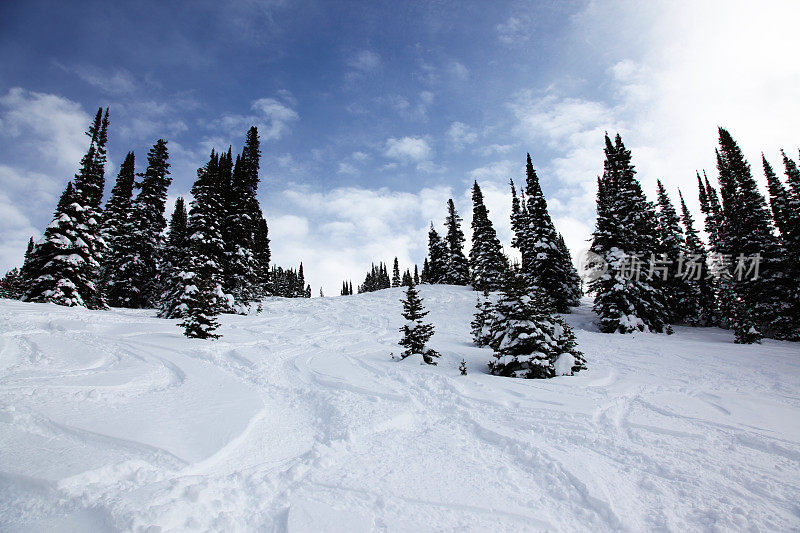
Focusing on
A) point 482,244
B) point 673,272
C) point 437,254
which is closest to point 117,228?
point 482,244

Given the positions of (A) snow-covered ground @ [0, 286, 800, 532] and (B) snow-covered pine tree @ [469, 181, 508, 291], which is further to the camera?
(B) snow-covered pine tree @ [469, 181, 508, 291]

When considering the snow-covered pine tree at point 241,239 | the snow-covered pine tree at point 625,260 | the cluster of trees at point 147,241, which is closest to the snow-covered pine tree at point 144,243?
the cluster of trees at point 147,241

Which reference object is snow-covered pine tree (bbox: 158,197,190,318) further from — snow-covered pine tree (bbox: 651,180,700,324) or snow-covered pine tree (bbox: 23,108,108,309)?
snow-covered pine tree (bbox: 651,180,700,324)

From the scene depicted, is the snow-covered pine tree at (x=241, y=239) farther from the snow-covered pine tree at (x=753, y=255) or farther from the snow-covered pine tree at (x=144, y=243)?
the snow-covered pine tree at (x=753, y=255)

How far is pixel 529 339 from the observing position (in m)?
9.05

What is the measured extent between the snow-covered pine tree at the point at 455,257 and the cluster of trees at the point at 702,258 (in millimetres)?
22412

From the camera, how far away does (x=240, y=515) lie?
2795mm

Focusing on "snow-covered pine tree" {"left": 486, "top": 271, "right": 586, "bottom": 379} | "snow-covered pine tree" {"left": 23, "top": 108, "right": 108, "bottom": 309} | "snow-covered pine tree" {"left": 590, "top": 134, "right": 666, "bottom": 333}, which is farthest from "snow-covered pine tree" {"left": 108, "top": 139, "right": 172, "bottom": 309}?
"snow-covered pine tree" {"left": 590, "top": 134, "right": 666, "bottom": 333}

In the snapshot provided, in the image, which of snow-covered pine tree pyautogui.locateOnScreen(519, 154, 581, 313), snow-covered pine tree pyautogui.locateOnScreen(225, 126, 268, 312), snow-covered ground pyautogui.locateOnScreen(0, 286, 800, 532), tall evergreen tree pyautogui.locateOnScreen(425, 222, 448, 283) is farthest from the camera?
tall evergreen tree pyautogui.locateOnScreen(425, 222, 448, 283)

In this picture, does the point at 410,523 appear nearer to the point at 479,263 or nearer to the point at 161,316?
the point at 161,316

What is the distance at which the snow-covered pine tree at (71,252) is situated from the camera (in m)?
19.5

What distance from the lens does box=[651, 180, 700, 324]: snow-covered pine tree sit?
88.4 ft

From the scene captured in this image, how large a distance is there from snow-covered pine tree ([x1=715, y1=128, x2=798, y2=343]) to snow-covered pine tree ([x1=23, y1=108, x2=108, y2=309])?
38203 millimetres

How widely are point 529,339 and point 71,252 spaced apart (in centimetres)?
2705
